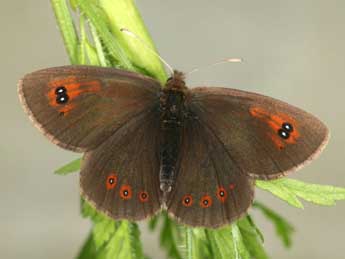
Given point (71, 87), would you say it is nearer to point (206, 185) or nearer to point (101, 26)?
point (101, 26)

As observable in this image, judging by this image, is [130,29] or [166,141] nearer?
[130,29]

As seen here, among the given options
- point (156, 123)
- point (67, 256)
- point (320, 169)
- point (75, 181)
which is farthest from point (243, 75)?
point (156, 123)

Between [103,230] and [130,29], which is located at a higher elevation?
[130,29]

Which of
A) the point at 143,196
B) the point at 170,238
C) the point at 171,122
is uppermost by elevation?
the point at 171,122

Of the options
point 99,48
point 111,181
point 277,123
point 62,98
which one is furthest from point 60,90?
point 277,123

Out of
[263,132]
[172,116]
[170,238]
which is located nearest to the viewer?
[263,132]

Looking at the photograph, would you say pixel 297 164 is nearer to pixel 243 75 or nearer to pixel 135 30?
pixel 135 30

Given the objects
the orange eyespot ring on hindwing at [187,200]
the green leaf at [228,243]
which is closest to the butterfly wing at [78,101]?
the orange eyespot ring on hindwing at [187,200]
